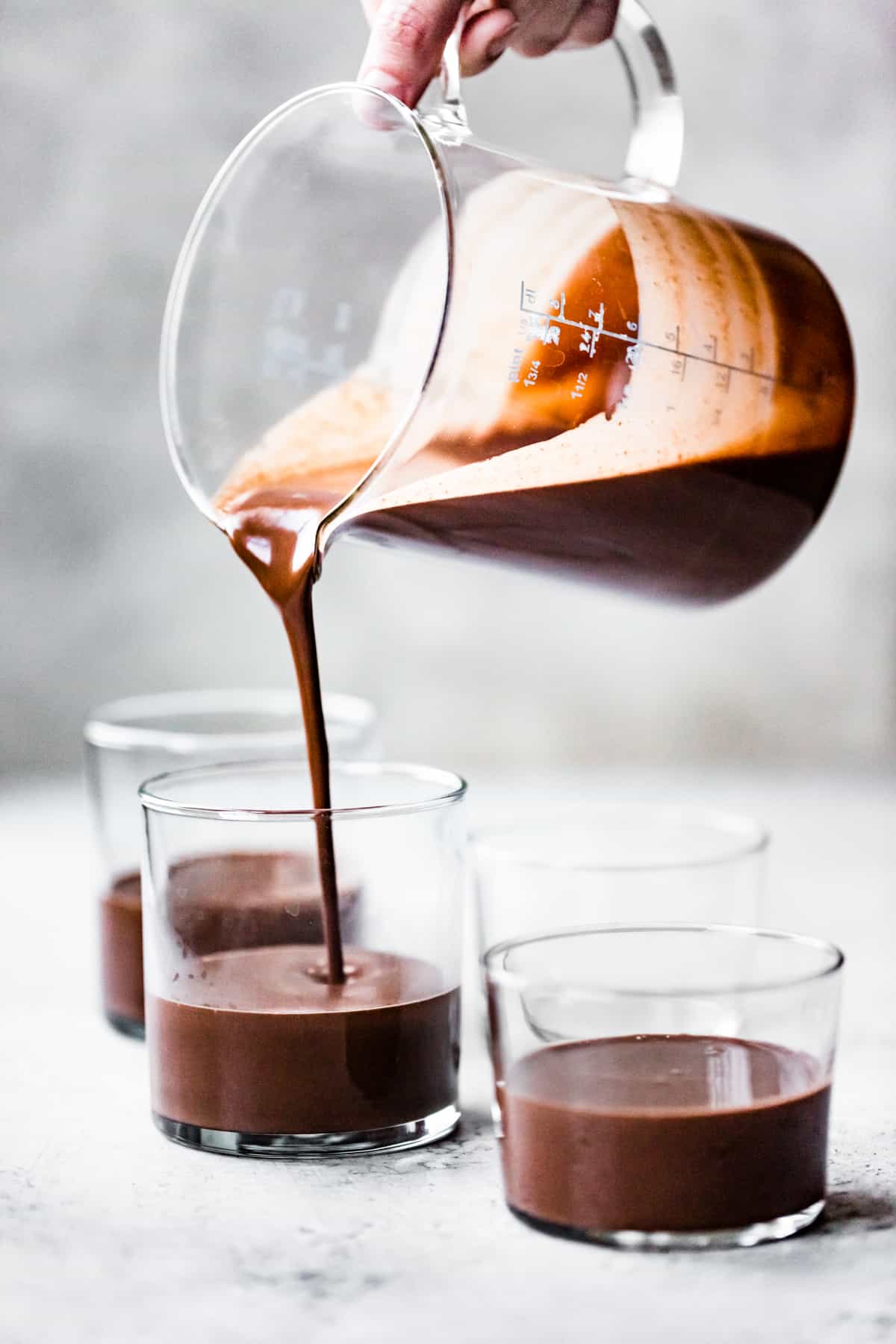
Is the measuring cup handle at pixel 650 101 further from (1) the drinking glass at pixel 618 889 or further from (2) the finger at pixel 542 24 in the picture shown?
(1) the drinking glass at pixel 618 889

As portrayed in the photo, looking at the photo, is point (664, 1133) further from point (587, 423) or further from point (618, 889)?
point (587, 423)

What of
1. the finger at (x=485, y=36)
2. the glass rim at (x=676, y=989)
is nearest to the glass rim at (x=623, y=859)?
the glass rim at (x=676, y=989)

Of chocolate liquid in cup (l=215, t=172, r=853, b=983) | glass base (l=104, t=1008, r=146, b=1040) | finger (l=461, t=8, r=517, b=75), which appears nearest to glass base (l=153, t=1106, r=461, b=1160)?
chocolate liquid in cup (l=215, t=172, r=853, b=983)

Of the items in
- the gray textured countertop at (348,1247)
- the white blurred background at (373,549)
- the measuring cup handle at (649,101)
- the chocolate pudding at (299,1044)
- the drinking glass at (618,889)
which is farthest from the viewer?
the white blurred background at (373,549)

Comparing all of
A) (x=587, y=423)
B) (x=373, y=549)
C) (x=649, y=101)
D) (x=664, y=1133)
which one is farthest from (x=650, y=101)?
(x=373, y=549)

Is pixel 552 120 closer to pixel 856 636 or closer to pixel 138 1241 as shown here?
pixel 856 636
